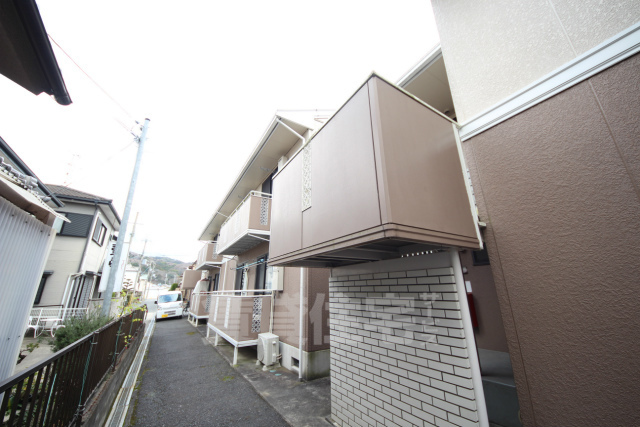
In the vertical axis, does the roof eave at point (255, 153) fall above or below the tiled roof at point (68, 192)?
Result: below

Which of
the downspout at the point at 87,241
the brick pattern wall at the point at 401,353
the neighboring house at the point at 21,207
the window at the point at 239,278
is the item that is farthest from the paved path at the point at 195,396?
the downspout at the point at 87,241

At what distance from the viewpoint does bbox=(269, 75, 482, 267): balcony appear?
2.10 m

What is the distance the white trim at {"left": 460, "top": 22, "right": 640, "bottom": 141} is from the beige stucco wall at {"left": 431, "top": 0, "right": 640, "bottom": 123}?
13 centimetres

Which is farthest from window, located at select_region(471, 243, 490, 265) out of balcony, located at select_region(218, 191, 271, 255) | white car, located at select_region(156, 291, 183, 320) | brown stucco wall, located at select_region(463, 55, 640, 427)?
white car, located at select_region(156, 291, 183, 320)

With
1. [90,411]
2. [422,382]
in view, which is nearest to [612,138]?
[422,382]

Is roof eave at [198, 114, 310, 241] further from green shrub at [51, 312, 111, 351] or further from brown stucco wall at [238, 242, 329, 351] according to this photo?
green shrub at [51, 312, 111, 351]

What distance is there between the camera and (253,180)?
10.1 metres

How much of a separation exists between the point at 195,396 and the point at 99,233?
14.9 metres

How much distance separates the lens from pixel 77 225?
12.7 metres

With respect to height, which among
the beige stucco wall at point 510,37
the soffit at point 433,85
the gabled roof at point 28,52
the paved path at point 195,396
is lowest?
the paved path at point 195,396

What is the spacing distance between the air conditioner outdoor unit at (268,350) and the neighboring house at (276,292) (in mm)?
181

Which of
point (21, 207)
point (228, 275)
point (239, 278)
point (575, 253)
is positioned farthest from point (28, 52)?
point (228, 275)

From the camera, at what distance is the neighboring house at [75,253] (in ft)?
37.2

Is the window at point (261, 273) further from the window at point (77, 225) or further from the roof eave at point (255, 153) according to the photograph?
the window at point (77, 225)
